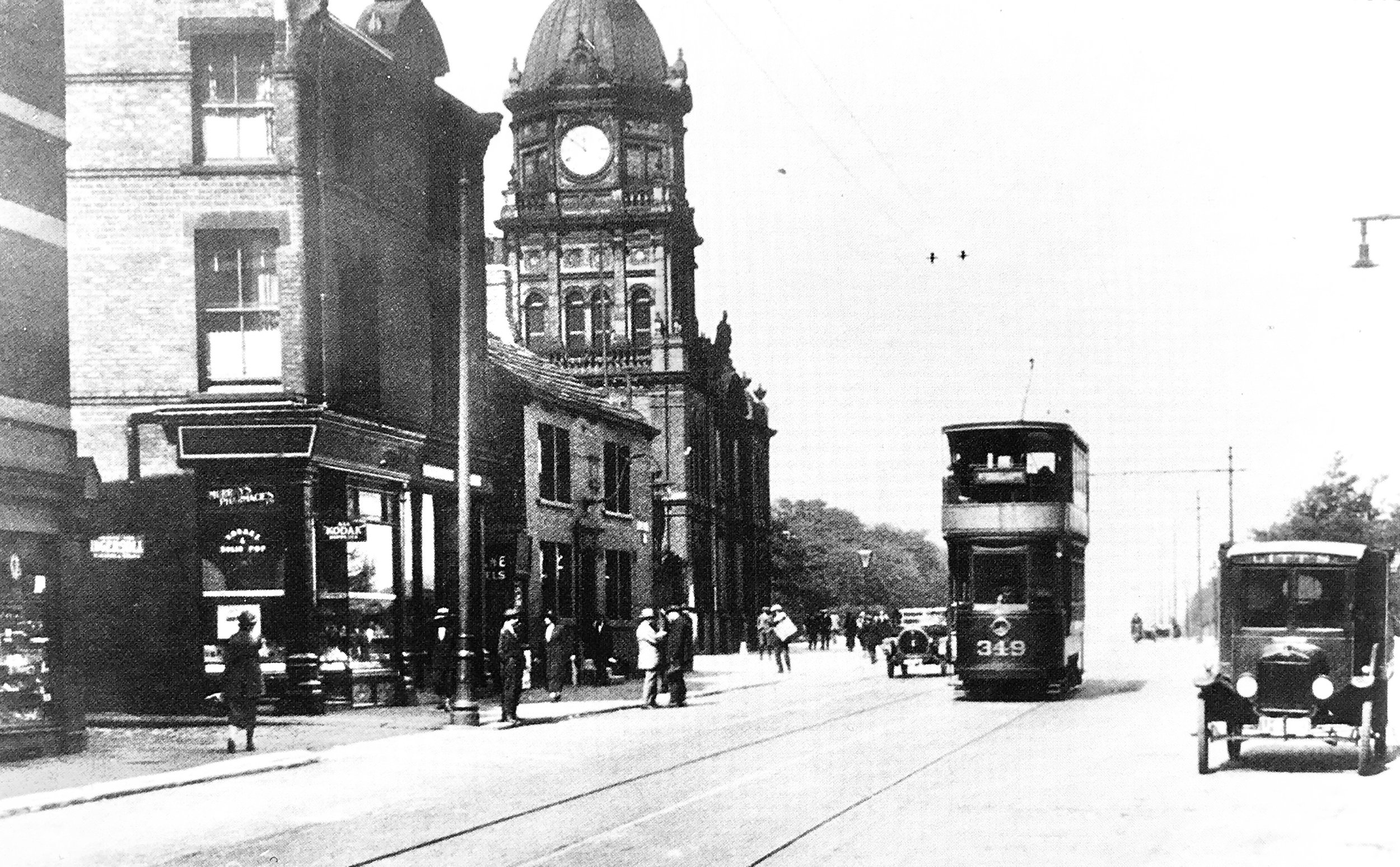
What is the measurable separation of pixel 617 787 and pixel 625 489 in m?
34.8

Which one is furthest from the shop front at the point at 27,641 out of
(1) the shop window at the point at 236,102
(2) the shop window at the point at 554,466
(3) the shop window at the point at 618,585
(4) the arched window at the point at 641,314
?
(4) the arched window at the point at 641,314

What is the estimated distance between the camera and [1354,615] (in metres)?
19.1

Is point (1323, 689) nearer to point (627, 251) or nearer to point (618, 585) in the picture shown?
point (618, 585)

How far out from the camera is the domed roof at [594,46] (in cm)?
7962

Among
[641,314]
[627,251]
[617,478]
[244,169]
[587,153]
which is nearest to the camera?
[244,169]

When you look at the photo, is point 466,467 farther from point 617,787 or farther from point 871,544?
point 871,544

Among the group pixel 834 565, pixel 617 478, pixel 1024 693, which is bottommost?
pixel 834 565

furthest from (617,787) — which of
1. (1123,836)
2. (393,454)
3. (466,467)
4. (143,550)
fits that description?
(393,454)

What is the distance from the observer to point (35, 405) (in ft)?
69.8

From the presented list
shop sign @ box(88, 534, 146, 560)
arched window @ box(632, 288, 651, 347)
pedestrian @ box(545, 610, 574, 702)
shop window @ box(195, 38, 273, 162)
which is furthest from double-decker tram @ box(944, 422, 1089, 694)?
arched window @ box(632, 288, 651, 347)

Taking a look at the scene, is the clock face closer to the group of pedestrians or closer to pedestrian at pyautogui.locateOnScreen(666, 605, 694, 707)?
the group of pedestrians

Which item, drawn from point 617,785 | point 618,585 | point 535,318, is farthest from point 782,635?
point 535,318

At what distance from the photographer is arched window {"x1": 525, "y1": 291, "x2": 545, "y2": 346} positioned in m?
88.4

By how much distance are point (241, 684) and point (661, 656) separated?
13.0 meters
